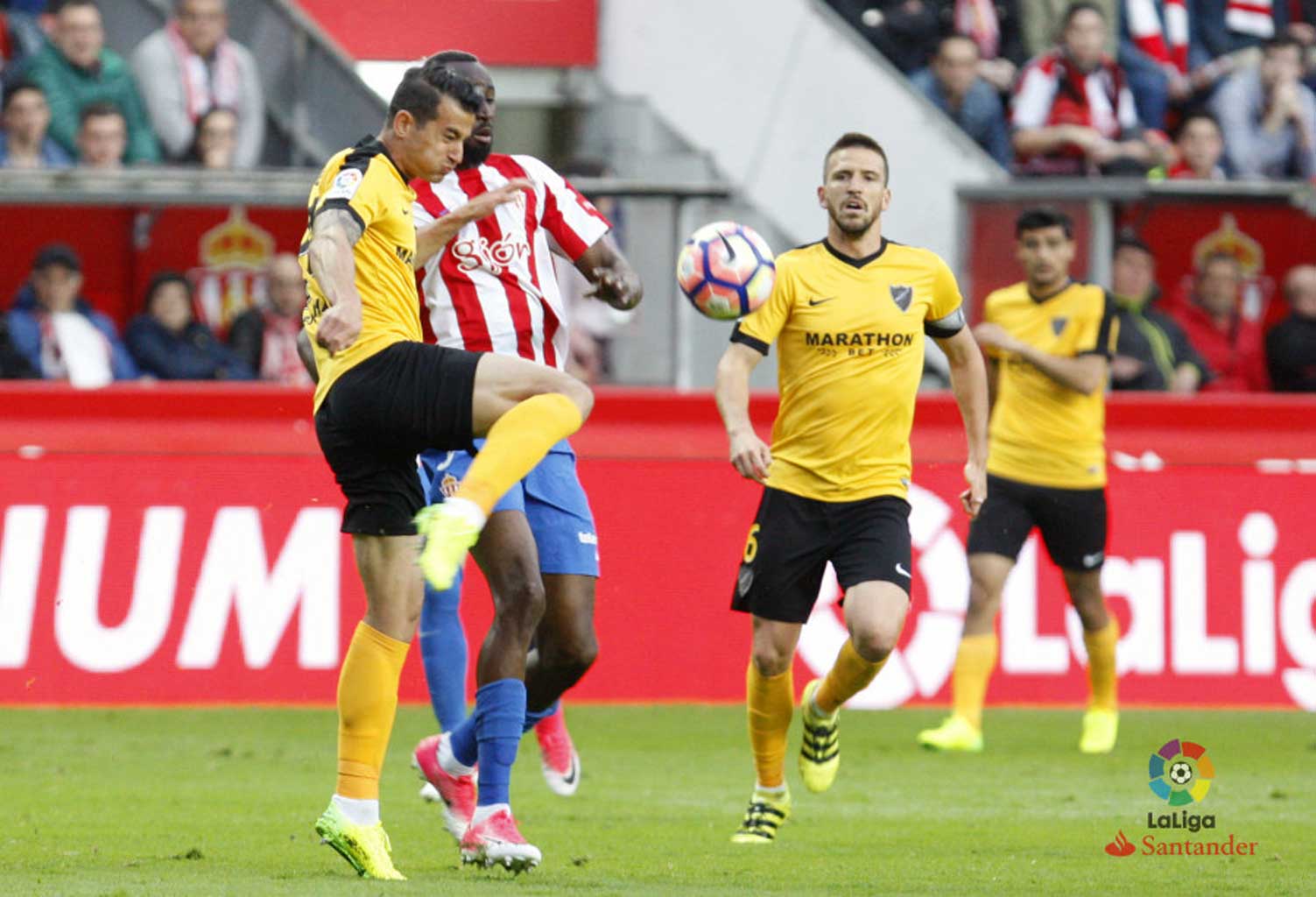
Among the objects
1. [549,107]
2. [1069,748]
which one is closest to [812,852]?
[1069,748]

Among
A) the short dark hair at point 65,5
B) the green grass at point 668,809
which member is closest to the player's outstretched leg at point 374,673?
the green grass at point 668,809

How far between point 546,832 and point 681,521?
4295 millimetres

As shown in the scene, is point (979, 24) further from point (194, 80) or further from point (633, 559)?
point (633, 559)

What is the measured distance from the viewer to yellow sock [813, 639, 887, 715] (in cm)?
749

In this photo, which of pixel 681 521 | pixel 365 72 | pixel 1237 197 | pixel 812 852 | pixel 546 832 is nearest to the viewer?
pixel 812 852

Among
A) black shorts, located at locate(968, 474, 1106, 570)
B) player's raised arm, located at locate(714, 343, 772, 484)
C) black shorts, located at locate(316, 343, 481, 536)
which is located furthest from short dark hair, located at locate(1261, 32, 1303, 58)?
black shorts, located at locate(316, 343, 481, 536)

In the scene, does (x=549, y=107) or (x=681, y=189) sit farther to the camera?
(x=549, y=107)

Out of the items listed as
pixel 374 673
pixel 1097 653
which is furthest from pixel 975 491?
pixel 1097 653

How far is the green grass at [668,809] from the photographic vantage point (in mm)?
6352

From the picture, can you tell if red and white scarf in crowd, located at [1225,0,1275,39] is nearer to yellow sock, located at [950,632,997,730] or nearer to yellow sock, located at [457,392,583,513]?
yellow sock, located at [950,632,997,730]

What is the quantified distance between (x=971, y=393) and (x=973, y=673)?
292 cm

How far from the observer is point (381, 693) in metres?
6.27

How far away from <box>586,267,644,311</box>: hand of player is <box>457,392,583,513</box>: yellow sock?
107cm

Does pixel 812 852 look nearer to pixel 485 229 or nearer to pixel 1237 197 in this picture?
pixel 485 229
